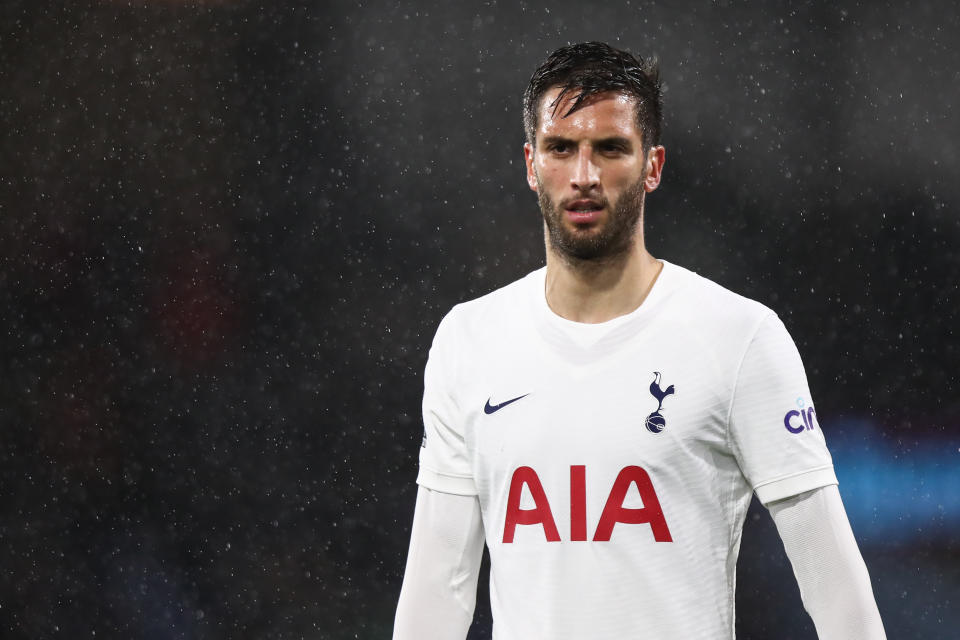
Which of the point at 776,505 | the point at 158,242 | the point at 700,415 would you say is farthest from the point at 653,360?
the point at 158,242

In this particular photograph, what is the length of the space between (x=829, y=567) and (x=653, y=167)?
73 centimetres

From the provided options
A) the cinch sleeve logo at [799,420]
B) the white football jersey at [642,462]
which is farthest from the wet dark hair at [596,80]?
the cinch sleeve logo at [799,420]

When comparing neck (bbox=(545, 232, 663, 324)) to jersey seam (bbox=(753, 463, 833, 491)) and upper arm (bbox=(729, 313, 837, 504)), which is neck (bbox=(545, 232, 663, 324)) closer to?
upper arm (bbox=(729, 313, 837, 504))

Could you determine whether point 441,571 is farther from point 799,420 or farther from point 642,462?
point 799,420

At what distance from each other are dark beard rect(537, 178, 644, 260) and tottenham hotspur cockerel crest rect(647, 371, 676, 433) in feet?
0.74

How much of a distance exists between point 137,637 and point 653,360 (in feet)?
12.6

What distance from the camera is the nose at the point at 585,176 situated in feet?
5.79

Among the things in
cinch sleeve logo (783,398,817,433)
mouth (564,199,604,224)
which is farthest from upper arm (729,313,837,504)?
mouth (564,199,604,224)

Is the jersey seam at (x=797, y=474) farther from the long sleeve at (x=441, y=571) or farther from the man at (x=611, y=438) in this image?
the long sleeve at (x=441, y=571)

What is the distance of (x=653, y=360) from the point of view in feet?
5.87

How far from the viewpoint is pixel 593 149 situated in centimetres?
179

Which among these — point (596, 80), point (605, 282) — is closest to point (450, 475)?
point (605, 282)

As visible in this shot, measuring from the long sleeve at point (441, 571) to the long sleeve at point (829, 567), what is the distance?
55 centimetres

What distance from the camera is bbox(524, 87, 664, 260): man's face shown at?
1.78 meters
